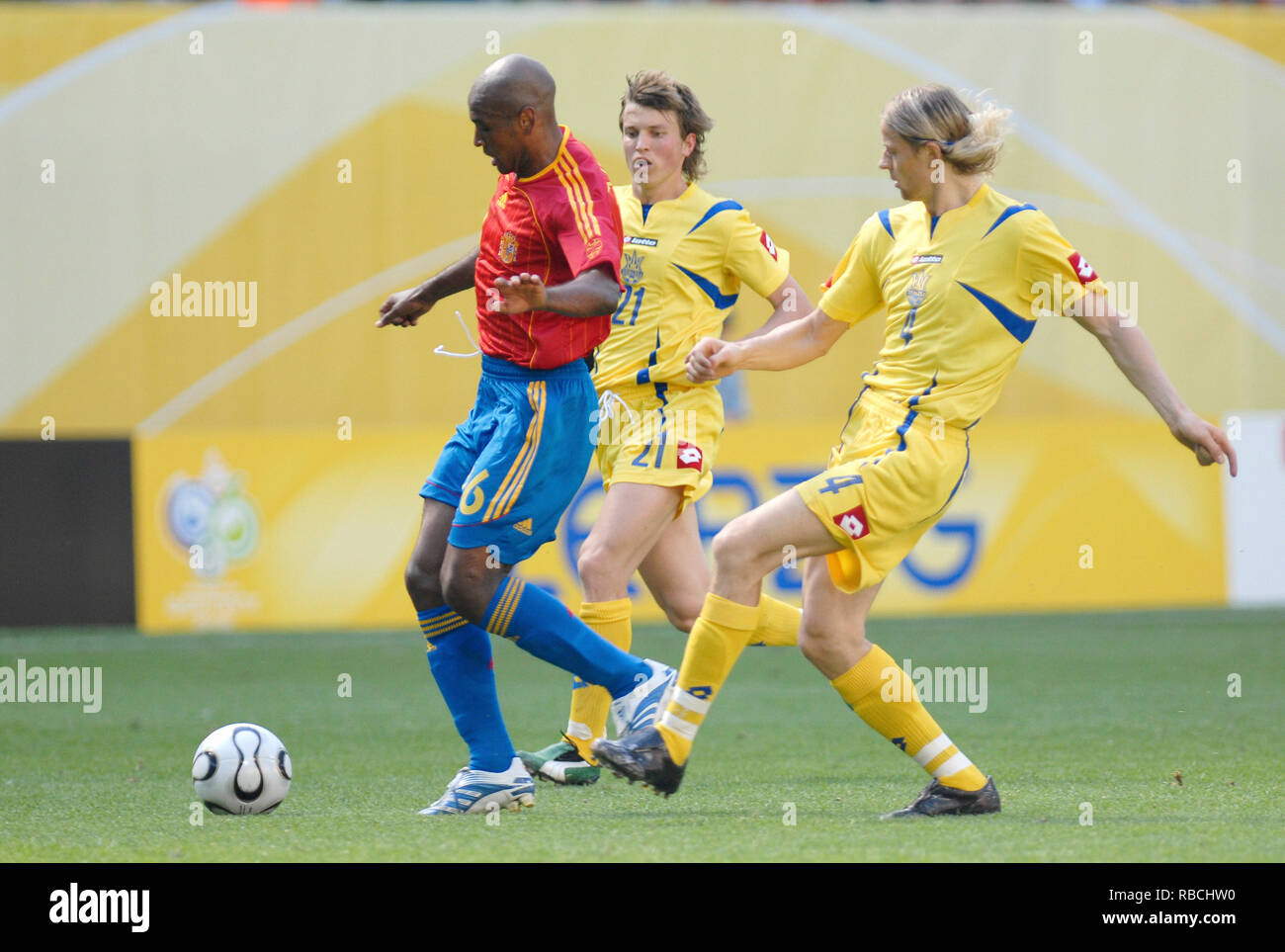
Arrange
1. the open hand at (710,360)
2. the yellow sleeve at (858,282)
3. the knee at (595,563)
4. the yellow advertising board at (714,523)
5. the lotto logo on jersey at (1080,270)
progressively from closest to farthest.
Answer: the lotto logo on jersey at (1080,270) → the open hand at (710,360) → the yellow sleeve at (858,282) → the knee at (595,563) → the yellow advertising board at (714,523)

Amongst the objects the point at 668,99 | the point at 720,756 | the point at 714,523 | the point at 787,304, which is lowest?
the point at 720,756

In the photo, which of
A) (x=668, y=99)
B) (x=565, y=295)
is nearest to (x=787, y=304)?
(x=668, y=99)

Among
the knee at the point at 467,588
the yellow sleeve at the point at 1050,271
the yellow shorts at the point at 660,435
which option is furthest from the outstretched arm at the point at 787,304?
the knee at the point at 467,588

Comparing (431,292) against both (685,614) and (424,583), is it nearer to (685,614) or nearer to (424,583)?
(424,583)

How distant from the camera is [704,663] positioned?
5004mm

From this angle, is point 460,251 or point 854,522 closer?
point 854,522

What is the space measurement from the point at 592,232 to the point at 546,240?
0.25m

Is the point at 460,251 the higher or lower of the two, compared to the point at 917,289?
higher

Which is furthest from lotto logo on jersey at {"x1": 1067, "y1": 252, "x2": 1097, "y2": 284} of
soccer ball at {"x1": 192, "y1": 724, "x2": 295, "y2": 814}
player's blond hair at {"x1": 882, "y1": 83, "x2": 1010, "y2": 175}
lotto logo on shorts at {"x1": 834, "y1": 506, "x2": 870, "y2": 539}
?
soccer ball at {"x1": 192, "y1": 724, "x2": 295, "y2": 814}

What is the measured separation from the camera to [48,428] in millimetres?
12391

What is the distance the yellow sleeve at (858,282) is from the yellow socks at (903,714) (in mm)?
1046

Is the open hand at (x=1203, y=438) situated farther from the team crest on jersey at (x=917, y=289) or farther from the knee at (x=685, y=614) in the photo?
the knee at (x=685, y=614)

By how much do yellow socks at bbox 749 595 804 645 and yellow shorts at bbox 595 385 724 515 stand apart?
19.6 inches

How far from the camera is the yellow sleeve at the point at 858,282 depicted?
5.23 meters
